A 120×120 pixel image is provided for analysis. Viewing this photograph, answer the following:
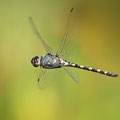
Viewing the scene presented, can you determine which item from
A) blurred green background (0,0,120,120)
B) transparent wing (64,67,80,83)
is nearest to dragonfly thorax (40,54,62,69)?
transparent wing (64,67,80,83)

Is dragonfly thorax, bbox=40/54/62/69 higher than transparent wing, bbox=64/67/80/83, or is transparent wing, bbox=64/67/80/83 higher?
dragonfly thorax, bbox=40/54/62/69

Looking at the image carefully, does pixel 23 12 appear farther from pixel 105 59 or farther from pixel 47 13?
pixel 105 59

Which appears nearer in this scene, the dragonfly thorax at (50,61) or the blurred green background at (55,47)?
the dragonfly thorax at (50,61)

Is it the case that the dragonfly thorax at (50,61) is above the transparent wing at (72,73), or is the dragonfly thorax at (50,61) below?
above

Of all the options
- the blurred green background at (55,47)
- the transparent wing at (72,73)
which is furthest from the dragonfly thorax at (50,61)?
the blurred green background at (55,47)

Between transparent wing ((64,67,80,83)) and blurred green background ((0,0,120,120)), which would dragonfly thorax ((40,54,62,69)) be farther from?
blurred green background ((0,0,120,120))

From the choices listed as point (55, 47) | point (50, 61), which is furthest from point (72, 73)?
point (55, 47)

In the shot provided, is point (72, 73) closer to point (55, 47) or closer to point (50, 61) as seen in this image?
point (50, 61)

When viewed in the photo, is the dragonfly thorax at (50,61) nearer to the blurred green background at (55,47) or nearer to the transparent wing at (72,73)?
the transparent wing at (72,73)

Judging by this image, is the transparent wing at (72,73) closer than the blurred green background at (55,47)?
Yes
